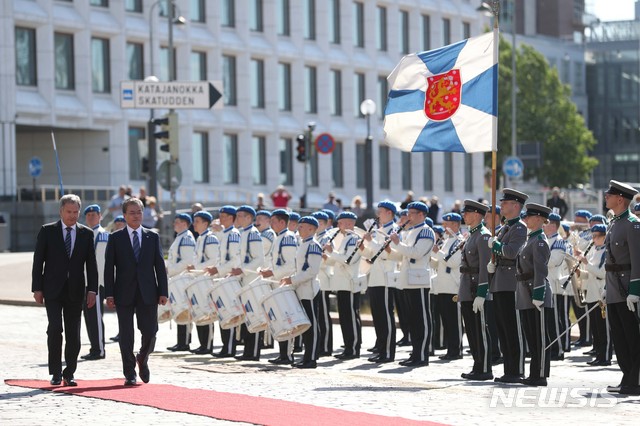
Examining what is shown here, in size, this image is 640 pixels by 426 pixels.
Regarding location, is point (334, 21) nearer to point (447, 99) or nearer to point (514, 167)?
point (514, 167)

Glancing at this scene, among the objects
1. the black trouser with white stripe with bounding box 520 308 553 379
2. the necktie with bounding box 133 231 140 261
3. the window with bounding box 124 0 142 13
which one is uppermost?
the window with bounding box 124 0 142 13

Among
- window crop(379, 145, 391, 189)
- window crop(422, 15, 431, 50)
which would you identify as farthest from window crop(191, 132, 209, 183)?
window crop(422, 15, 431, 50)

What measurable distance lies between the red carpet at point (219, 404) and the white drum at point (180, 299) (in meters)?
4.08

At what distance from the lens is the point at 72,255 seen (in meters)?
15.3

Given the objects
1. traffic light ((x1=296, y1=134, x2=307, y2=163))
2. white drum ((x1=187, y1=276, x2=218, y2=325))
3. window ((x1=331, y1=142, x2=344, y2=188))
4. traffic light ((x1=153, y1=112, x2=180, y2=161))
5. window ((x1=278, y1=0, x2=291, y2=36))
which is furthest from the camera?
window ((x1=331, y1=142, x2=344, y2=188))

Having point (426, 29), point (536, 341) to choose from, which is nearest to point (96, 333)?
point (536, 341)

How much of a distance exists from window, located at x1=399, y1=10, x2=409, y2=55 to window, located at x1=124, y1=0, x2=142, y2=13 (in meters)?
17.3

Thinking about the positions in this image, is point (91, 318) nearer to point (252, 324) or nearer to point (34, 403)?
point (252, 324)

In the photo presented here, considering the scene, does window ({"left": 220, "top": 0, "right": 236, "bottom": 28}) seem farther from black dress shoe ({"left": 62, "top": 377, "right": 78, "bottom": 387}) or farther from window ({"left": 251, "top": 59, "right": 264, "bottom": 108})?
black dress shoe ({"left": 62, "top": 377, "right": 78, "bottom": 387})

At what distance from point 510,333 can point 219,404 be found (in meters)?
3.74

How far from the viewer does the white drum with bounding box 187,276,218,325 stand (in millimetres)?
19672

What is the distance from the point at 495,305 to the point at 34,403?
16.4ft

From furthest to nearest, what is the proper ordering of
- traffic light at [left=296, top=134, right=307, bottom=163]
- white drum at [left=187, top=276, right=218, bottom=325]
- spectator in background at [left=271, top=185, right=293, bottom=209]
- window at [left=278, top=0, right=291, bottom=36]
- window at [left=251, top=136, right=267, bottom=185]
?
window at [left=278, top=0, right=291, bottom=36] → window at [left=251, top=136, right=267, bottom=185] → traffic light at [left=296, top=134, right=307, bottom=163] → spectator in background at [left=271, top=185, right=293, bottom=209] → white drum at [left=187, top=276, right=218, bottom=325]

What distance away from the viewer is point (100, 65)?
5481 cm
